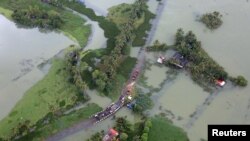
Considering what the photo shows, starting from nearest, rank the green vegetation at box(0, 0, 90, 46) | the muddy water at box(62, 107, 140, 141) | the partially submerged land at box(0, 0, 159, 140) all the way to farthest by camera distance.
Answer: the muddy water at box(62, 107, 140, 141) < the partially submerged land at box(0, 0, 159, 140) < the green vegetation at box(0, 0, 90, 46)

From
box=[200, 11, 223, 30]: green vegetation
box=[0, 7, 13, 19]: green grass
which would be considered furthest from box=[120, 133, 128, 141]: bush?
box=[0, 7, 13, 19]: green grass

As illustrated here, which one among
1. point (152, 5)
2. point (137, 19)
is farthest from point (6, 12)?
point (152, 5)

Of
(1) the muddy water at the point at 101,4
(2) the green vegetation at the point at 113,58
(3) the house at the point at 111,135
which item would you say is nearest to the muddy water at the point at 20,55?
(2) the green vegetation at the point at 113,58

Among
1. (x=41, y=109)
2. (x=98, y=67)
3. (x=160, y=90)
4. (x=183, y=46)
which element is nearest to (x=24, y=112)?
(x=41, y=109)

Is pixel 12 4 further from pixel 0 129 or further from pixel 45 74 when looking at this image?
pixel 0 129

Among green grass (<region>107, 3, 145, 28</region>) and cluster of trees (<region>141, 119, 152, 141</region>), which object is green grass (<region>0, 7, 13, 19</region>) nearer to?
green grass (<region>107, 3, 145, 28</region>)

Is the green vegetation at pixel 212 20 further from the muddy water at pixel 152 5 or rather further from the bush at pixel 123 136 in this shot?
the bush at pixel 123 136

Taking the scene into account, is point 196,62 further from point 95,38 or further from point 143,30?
point 95,38
